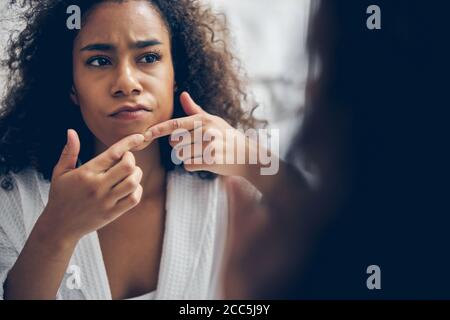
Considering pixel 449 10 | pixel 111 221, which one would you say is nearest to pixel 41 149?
pixel 111 221

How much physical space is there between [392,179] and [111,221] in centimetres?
43

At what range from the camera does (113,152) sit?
30.8 inches


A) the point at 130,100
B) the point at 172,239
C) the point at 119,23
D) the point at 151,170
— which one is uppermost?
the point at 119,23

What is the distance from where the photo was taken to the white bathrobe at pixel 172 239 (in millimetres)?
848

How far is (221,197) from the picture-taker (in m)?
0.91

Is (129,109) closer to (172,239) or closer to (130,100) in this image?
(130,100)

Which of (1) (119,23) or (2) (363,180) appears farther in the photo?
(2) (363,180)

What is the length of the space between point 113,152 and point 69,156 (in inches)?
2.5

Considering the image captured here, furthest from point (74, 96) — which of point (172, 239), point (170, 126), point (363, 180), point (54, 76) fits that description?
point (363, 180)

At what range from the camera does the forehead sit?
80cm

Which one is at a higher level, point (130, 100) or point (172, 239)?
point (130, 100)

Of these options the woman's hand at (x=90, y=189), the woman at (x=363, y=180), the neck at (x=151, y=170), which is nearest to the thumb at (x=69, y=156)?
the woman's hand at (x=90, y=189)

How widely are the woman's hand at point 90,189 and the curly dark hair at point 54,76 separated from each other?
0.23 ft

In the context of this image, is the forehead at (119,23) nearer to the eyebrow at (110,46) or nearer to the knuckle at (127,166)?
the eyebrow at (110,46)
